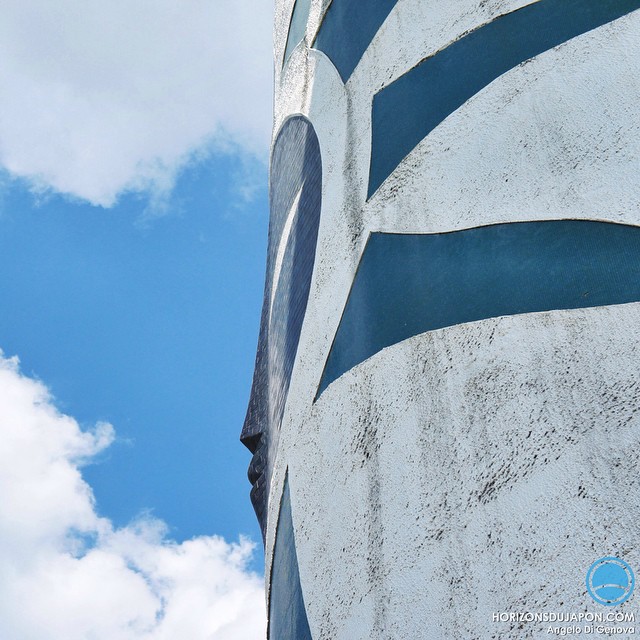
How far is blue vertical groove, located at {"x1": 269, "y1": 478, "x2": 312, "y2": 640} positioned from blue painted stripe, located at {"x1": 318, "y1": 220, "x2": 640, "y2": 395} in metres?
0.71

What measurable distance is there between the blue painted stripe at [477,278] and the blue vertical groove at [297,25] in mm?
2866

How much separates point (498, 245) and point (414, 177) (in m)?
0.75

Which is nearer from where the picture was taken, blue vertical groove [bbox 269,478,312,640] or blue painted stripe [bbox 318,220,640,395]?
blue painted stripe [bbox 318,220,640,395]

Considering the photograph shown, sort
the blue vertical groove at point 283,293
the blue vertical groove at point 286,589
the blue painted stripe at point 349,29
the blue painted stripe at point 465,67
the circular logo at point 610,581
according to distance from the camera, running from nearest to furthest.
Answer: the circular logo at point 610,581, the blue vertical groove at point 286,589, the blue painted stripe at point 465,67, the blue vertical groove at point 283,293, the blue painted stripe at point 349,29

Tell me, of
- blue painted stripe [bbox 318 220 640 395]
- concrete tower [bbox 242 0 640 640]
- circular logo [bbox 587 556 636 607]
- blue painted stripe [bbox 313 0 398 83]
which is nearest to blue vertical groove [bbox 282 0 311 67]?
blue painted stripe [bbox 313 0 398 83]

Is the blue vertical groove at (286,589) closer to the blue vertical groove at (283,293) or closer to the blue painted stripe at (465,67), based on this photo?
the blue vertical groove at (283,293)

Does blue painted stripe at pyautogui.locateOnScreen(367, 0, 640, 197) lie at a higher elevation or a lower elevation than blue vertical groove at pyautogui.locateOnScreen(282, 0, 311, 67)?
lower

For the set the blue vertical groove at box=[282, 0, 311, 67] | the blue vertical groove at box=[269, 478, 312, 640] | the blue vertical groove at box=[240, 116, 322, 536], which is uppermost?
the blue vertical groove at box=[282, 0, 311, 67]

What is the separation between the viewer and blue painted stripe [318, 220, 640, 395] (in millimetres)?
3316

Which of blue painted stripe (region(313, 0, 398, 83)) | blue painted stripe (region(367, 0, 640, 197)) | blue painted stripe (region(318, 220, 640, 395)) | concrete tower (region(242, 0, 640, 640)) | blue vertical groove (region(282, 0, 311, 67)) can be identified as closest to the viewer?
concrete tower (region(242, 0, 640, 640))

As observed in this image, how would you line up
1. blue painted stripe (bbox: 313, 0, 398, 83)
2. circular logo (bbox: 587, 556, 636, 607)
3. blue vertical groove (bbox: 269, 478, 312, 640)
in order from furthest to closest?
blue painted stripe (bbox: 313, 0, 398, 83), blue vertical groove (bbox: 269, 478, 312, 640), circular logo (bbox: 587, 556, 636, 607)

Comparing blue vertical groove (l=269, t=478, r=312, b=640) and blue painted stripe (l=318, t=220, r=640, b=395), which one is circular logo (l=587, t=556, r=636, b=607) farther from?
blue vertical groove (l=269, t=478, r=312, b=640)

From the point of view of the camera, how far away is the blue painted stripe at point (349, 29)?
17.2 feet

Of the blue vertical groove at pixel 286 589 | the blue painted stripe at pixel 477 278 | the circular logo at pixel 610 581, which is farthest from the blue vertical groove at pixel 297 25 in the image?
the circular logo at pixel 610 581
